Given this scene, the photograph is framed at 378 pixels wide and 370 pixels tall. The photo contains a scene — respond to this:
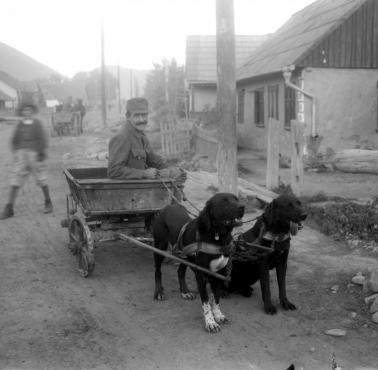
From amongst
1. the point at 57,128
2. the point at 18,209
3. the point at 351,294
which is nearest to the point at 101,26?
the point at 57,128

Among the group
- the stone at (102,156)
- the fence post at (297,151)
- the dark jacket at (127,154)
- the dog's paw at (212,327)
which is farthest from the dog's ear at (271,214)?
the stone at (102,156)

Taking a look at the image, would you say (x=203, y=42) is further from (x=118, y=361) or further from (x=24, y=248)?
(x=118, y=361)

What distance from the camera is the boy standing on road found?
8711 millimetres

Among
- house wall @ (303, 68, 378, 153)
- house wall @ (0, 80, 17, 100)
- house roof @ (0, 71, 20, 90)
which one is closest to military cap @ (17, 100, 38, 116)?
house wall @ (303, 68, 378, 153)

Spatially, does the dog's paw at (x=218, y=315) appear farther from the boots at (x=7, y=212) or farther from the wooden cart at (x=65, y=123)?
the wooden cart at (x=65, y=123)

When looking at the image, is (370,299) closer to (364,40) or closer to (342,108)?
(342,108)

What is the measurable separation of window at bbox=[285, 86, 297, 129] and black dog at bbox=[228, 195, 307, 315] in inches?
453

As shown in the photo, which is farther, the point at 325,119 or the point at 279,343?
the point at 325,119

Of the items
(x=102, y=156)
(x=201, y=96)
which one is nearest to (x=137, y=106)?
(x=102, y=156)

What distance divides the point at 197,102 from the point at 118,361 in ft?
88.3

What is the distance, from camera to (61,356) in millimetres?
3785

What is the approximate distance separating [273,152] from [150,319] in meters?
6.06

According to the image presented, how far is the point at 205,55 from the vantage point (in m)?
31.7

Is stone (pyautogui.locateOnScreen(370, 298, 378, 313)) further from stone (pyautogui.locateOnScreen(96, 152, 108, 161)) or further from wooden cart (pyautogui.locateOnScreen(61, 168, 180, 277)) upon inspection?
stone (pyautogui.locateOnScreen(96, 152, 108, 161))
